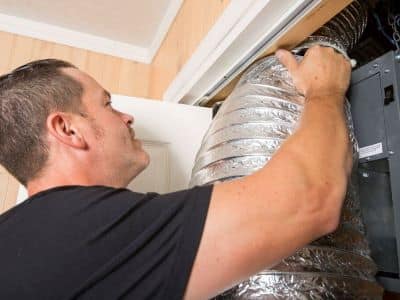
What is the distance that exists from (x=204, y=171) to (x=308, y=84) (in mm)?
265

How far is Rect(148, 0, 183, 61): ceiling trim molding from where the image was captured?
167 cm

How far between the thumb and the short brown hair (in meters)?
0.43

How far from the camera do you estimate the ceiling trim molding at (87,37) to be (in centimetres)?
185

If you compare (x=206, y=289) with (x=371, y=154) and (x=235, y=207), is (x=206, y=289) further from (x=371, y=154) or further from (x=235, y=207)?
(x=371, y=154)

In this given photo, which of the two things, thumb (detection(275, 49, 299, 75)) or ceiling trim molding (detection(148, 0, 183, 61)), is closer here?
thumb (detection(275, 49, 299, 75))

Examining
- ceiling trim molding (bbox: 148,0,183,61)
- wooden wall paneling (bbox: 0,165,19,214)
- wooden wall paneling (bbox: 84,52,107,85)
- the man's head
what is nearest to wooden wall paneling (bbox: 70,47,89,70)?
wooden wall paneling (bbox: 84,52,107,85)

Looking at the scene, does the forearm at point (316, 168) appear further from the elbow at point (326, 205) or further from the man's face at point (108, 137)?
the man's face at point (108, 137)

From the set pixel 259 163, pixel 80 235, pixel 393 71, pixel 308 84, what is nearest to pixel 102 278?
pixel 80 235

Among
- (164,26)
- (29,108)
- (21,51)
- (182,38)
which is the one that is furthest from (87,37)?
(29,108)

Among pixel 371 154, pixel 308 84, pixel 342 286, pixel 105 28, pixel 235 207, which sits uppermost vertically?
pixel 105 28

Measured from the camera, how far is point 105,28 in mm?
1939

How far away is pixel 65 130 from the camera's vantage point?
712mm

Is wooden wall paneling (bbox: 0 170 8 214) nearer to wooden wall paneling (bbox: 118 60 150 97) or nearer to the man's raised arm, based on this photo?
wooden wall paneling (bbox: 118 60 150 97)

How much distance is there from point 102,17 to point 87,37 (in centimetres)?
20
